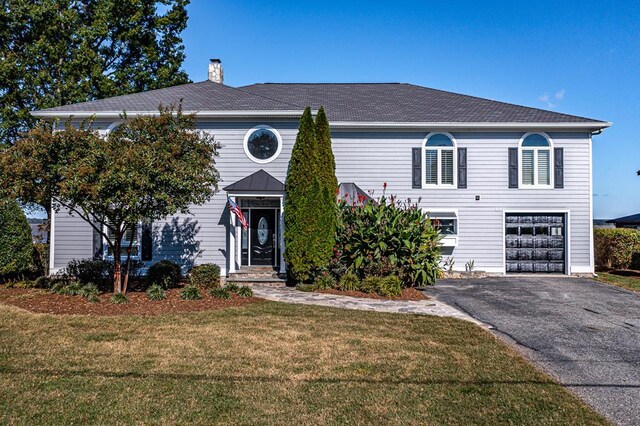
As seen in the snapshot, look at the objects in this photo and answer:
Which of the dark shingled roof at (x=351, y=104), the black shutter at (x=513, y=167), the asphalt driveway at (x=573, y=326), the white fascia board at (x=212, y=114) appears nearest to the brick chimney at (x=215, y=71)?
the dark shingled roof at (x=351, y=104)

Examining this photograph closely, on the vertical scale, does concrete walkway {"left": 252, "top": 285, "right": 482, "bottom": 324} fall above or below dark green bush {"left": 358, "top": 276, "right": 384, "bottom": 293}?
below

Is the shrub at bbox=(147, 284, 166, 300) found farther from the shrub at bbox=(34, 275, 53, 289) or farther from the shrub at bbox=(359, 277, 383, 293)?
the shrub at bbox=(359, 277, 383, 293)

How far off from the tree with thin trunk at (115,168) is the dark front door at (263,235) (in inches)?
187

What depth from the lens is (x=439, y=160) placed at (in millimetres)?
14852

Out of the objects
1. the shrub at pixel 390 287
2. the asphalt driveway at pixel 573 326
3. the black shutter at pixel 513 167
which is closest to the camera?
the asphalt driveway at pixel 573 326

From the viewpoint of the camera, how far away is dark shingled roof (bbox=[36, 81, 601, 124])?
1450cm

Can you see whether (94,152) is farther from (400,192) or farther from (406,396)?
(400,192)

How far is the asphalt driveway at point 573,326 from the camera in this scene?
16.3 ft

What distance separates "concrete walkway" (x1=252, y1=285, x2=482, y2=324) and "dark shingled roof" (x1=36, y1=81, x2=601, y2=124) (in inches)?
246

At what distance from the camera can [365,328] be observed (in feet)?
24.5

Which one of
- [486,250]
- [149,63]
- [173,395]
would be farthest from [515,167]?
[149,63]

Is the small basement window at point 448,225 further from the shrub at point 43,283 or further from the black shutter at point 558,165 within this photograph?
the shrub at point 43,283

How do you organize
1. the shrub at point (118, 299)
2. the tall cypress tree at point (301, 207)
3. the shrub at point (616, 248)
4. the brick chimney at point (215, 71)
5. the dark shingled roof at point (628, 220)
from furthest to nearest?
the dark shingled roof at point (628, 220) → the brick chimney at point (215, 71) → the shrub at point (616, 248) → the tall cypress tree at point (301, 207) → the shrub at point (118, 299)

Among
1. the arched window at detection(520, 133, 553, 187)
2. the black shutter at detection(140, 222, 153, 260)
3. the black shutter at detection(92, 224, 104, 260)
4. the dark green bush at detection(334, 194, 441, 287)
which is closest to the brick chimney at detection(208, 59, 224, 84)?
the black shutter at detection(140, 222, 153, 260)
